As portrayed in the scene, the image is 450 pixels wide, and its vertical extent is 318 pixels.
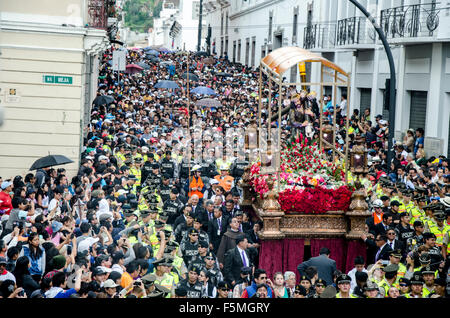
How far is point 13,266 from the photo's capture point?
845cm

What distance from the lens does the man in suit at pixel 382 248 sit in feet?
33.1

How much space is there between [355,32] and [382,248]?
15964mm

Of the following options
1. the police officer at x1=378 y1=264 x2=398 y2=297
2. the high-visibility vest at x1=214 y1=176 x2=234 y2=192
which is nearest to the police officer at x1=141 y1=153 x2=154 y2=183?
the high-visibility vest at x1=214 y1=176 x2=234 y2=192

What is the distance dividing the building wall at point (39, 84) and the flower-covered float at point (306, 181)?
6.16 metres

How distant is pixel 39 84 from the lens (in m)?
16.7

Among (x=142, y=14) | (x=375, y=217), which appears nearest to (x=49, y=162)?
(x=375, y=217)

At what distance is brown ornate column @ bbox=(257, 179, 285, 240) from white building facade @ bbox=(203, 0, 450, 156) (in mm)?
3081

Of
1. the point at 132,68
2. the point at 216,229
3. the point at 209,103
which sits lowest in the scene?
the point at 216,229

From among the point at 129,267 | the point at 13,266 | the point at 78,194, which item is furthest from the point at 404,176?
the point at 13,266

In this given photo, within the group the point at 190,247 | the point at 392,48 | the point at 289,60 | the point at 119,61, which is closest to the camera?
the point at 190,247

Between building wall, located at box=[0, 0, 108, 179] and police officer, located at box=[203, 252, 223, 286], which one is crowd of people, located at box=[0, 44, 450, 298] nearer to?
police officer, located at box=[203, 252, 223, 286]

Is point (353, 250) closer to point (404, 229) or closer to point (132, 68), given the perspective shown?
point (404, 229)

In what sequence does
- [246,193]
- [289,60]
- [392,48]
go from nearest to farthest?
[289,60]
[246,193]
[392,48]
